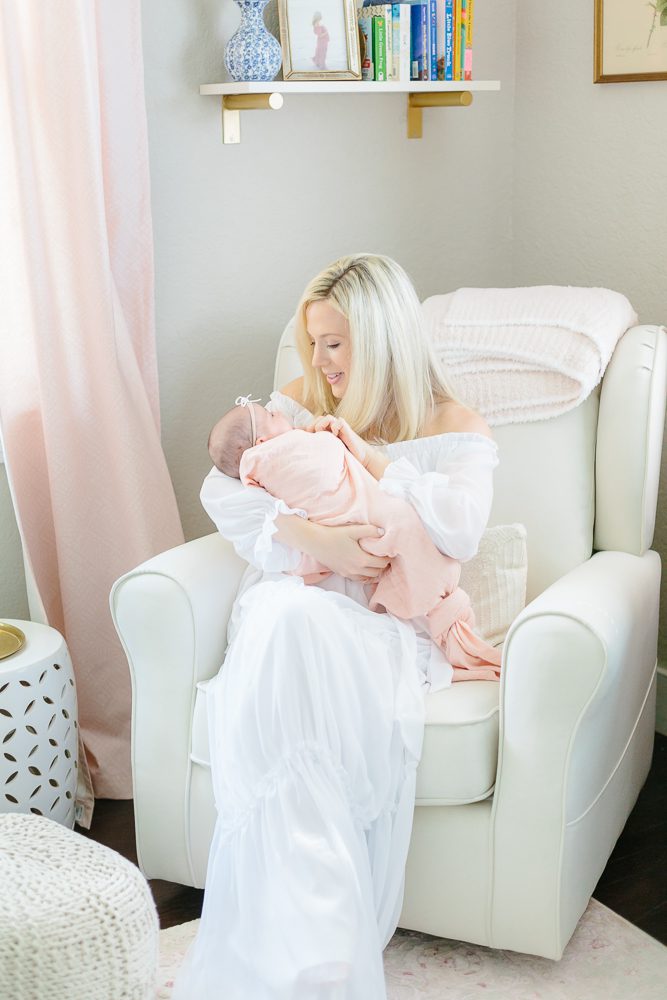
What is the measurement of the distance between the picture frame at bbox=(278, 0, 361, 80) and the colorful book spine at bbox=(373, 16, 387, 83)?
0.20ft

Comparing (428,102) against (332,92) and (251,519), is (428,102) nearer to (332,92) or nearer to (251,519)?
(332,92)

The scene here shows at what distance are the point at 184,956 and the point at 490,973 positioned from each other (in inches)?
19.6

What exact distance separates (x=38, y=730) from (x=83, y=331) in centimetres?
78

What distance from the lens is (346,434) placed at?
1952mm

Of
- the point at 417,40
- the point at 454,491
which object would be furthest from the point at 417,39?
the point at 454,491

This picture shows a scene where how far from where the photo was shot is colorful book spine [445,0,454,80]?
2.51m

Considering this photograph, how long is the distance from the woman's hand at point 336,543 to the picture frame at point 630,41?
4.27 feet

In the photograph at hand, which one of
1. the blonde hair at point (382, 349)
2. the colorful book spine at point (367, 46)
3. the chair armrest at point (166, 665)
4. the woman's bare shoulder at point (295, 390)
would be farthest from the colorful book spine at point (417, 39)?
the chair armrest at point (166, 665)

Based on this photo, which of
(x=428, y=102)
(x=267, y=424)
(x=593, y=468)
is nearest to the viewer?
(x=267, y=424)

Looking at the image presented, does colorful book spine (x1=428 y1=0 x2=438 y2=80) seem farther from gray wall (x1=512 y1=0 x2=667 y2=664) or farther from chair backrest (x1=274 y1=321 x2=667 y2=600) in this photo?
chair backrest (x1=274 y1=321 x2=667 y2=600)

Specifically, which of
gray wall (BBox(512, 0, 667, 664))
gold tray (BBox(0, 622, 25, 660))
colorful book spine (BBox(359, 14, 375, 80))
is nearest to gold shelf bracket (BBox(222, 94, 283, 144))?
colorful book spine (BBox(359, 14, 375, 80))

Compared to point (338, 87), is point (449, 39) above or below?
above

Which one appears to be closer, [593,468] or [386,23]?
A: [593,468]

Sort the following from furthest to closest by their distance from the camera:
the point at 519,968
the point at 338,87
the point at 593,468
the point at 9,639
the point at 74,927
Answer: the point at 338,87
the point at 593,468
the point at 9,639
the point at 519,968
the point at 74,927
